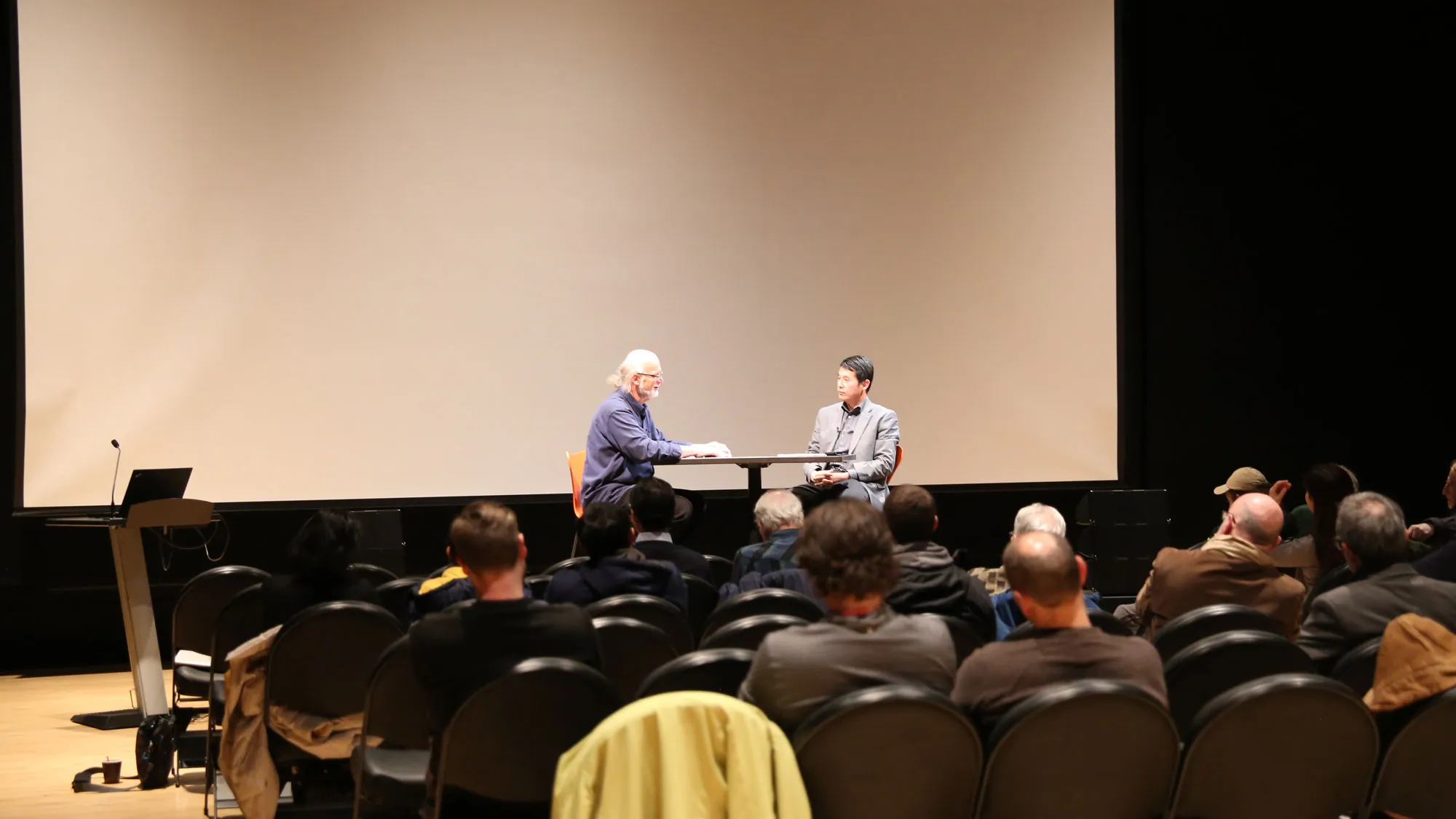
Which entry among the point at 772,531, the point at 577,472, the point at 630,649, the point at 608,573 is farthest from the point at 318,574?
the point at 577,472

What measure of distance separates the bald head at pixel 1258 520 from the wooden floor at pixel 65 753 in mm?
3312

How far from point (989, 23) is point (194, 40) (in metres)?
4.66

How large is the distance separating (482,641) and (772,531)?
208 centimetres

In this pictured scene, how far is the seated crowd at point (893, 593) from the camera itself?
8.04 ft

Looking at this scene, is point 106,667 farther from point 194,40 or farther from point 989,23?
point 989,23

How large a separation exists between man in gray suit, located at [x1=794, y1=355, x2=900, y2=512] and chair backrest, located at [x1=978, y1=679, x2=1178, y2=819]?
4058 mm

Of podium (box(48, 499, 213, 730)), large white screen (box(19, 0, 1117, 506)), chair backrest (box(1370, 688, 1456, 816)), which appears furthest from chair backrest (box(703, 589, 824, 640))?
large white screen (box(19, 0, 1117, 506))

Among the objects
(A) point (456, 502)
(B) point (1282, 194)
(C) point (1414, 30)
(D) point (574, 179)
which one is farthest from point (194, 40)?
(C) point (1414, 30)

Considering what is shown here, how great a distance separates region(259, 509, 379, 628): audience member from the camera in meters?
3.62

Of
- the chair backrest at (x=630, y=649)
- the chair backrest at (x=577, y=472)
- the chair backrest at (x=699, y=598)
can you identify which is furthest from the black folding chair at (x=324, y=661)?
the chair backrest at (x=577, y=472)

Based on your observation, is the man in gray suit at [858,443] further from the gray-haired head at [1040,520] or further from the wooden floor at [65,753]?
the wooden floor at [65,753]

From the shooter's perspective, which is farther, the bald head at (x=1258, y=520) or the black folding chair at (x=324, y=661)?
the bald head at (x=1258, y=520)

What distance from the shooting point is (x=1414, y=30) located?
841 centimetres

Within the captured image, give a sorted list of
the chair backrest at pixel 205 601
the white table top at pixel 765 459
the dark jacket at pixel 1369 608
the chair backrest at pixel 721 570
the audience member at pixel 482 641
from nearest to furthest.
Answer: the audience member at pixel 482 641 < the dark jacket at pixel 1369 608 < the chair backrest at pixel 205 601 < the chair backrest at pixel 721 570 < the white table top at pixel 765 459
